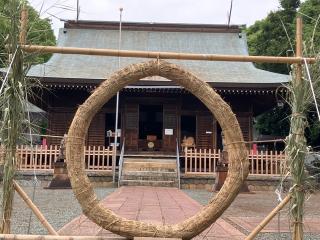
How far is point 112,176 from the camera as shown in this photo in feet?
44.1

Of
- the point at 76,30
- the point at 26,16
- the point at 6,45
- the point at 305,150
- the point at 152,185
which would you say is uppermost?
the point at 76,30

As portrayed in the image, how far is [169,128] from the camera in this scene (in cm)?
1653

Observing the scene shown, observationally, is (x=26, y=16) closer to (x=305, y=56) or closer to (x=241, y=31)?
(x=305, y=56)

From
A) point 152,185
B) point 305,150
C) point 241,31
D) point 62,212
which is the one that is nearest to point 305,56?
point 305,150

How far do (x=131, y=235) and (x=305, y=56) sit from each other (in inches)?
97.2

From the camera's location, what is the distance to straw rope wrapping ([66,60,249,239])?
3.66 m

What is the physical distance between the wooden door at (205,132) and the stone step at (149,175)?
339 cm

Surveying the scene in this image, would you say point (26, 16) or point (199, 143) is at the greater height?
point (26, 16)

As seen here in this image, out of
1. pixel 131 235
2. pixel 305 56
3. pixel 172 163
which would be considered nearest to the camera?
pixel 131 235

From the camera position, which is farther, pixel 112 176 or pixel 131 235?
pixel 112 176

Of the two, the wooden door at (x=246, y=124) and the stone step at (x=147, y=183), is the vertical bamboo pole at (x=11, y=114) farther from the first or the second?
the wooden door at (x=246, y=124)

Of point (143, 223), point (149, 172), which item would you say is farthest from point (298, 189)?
point (149, 172)

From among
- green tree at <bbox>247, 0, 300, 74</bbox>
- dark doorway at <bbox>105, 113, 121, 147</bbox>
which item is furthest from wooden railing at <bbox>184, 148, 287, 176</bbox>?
green tree at <bbox>247, 0, 300, 74</bbox>

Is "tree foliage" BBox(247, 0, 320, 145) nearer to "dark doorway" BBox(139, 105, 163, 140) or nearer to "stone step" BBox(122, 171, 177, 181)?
"dark doorway" BBox(139, 105, 163, 140)
